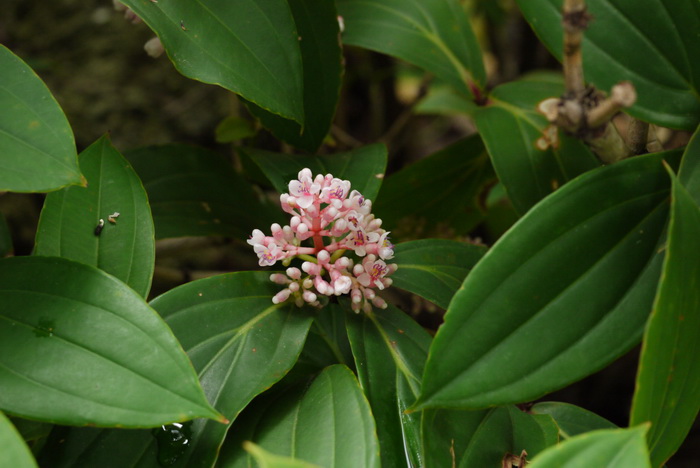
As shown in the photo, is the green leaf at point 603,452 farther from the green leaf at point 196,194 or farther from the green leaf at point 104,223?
the green leaf at point 196,194

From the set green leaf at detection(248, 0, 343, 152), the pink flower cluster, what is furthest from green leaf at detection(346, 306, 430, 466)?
green leaf at detection(248, 0, 343, 152)

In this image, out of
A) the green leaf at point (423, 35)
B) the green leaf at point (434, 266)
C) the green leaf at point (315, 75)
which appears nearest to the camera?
the green leaf at point (434, 266)

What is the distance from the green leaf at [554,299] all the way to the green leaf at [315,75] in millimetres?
413

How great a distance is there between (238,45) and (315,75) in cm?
20

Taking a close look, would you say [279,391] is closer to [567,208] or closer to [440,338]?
[440,338]

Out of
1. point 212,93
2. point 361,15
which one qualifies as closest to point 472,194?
point 361,15

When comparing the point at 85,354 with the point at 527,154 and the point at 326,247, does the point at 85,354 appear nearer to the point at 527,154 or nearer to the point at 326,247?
the point at 326,247

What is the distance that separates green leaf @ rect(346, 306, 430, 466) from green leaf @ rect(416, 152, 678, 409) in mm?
116

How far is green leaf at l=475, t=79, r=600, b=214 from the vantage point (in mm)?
891

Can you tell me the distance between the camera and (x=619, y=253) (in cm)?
66

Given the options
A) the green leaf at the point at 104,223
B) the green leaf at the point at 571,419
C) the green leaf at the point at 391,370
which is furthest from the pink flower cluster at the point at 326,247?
the green leaf at the point at 571,419

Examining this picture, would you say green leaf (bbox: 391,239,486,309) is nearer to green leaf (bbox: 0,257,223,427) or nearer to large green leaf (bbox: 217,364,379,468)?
large green leaf (bbox: 217,364,379,468)

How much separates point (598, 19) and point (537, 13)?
0.08 m

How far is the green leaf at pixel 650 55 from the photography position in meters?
0.77
